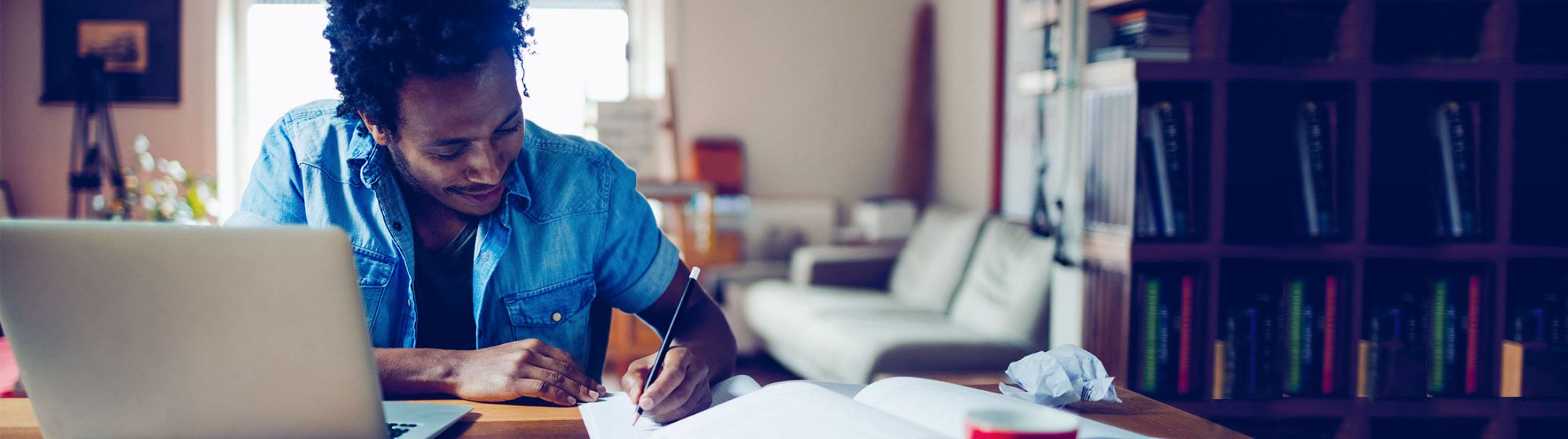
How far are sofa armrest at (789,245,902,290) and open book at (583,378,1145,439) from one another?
3.25 metres

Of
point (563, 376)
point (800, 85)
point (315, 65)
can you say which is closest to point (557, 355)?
point (563, 376)

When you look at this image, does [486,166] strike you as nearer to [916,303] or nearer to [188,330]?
[188,330]

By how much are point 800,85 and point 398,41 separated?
3.94 meters

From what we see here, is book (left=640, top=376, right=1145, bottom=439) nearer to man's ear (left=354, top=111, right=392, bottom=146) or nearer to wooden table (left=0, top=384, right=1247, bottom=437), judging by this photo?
wooden table (left=0, top=384, right=1247, bottom=437)

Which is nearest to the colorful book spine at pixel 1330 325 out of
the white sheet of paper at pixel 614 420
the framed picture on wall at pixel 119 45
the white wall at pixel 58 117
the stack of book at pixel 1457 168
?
the stack of book at pixel 1457 168

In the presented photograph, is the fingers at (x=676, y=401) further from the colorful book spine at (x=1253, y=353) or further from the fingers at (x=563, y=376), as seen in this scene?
the colorful book spine at (x=1253, y=353)

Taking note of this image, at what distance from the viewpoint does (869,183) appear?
516 cm

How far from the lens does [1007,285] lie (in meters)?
3.15

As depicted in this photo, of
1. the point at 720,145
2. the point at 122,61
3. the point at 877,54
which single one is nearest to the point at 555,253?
the point at 720,145

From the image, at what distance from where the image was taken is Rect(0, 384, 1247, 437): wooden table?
0.96 m

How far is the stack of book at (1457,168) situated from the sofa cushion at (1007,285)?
0.97 metres

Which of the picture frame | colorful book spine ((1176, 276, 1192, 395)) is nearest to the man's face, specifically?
colorful book spine ((1176, 276, 1192, 395))

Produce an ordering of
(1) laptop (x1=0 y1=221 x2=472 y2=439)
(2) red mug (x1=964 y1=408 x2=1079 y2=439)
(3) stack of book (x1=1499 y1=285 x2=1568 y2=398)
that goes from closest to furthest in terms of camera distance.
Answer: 1. (2) red mug (x1=964 y1=408 x2=1079 y2=439)
2. (1) laptop (x1=0 y1=221 x2=472 y2=439)
3. (3) stack of book (x1=1499 y1=285 x2=1568 y2=398)

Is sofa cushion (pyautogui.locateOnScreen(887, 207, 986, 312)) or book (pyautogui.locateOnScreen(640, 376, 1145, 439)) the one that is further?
sofa cushion (pyautogui.locateOnScreen(887, 207, 986, 312))
